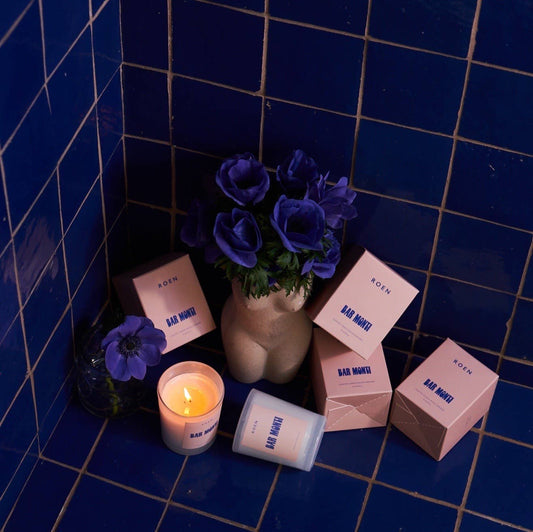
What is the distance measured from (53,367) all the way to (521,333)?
897mm

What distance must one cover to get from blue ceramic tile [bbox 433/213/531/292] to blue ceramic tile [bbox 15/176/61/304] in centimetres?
69

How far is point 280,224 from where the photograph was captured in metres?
1.46

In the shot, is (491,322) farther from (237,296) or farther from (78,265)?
(78,265)

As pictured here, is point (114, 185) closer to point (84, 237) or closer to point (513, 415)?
point (84, 237)

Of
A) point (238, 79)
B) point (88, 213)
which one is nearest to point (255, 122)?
point (238, 79)

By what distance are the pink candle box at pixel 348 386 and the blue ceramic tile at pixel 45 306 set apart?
50 centimetres

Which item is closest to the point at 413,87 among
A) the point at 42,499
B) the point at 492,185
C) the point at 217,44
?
the point at 492,185

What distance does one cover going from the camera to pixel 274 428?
163 centimetres

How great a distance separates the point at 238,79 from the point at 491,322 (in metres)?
0.69

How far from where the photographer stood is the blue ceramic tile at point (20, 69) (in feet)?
3.79

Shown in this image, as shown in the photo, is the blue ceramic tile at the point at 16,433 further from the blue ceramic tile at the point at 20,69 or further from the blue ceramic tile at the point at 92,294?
the blue ceramic tile at the point at 20,69

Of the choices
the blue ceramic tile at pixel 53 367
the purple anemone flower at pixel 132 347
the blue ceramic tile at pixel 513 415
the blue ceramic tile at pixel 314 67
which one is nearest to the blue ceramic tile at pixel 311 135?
the blue ceramic tile at pixel 314 67

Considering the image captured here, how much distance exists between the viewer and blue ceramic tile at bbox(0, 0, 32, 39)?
1.10 meters

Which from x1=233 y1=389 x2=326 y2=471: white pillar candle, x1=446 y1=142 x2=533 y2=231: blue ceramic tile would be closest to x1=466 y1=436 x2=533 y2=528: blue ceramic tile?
x1=233 y1=389 x2=326 y2=471: white pillar candle
